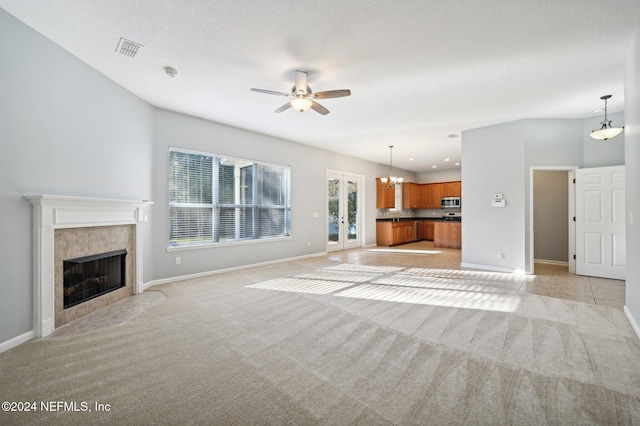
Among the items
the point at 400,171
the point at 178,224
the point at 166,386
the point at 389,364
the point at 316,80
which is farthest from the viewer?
the point at 400,171

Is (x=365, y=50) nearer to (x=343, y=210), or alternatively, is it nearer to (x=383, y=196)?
(x=343, y=210)

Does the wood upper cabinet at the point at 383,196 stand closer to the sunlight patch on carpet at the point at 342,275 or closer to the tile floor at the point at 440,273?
the tile floor at the point at 440,273

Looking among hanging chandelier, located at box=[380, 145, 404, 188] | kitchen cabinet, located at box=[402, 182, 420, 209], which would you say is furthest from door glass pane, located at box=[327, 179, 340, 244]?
kitchen cabinet, located at box=[402, 182, 420, 209]

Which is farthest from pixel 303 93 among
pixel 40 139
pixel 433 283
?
pixel 433 283

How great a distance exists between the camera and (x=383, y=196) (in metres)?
10.4

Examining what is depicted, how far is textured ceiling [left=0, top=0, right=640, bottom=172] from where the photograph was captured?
8.40ft

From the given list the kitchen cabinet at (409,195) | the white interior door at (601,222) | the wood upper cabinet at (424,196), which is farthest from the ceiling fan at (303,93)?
the wood upper cabinet at (424,196)

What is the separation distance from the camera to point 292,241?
23.6 feet

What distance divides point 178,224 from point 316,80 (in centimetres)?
346

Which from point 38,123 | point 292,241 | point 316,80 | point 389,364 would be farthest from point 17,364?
point 292,241

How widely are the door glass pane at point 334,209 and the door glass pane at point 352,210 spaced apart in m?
0.53

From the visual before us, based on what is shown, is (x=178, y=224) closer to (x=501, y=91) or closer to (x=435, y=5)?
(x=435, y=5)

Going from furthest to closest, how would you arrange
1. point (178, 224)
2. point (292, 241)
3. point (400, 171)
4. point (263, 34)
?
point (400, 171) → point (292, 241) → point (178, 224) → point (263, 34)

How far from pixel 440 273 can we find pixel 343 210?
13.1 ft
